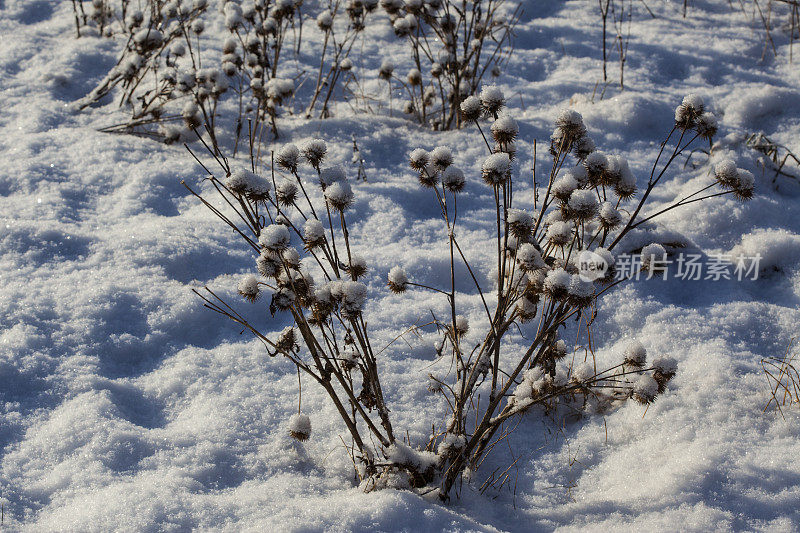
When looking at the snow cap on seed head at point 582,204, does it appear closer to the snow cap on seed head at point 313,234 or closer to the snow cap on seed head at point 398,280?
the snow cap on seed head at point 398,280

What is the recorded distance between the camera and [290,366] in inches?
87.0

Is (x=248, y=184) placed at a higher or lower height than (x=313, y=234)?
higher

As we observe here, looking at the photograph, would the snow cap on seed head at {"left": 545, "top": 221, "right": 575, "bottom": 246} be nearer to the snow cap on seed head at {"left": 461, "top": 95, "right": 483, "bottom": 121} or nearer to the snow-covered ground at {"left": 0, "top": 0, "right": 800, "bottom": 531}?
the snow cap on seed head at {"left": 461, "top": 95, "right": 483, "bottom": 121}

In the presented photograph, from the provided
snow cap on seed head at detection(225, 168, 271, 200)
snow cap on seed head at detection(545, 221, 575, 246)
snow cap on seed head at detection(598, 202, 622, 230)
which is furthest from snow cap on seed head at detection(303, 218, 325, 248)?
snow cap on seed head at detection(598, 202, 622, 230)

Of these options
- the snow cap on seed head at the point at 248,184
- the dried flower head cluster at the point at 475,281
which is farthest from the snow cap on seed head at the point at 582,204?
the snow cap on seed head at the point at 248,184

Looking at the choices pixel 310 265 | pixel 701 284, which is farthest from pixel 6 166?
pixel 701 284

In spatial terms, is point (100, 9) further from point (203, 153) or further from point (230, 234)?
point (230, 234)

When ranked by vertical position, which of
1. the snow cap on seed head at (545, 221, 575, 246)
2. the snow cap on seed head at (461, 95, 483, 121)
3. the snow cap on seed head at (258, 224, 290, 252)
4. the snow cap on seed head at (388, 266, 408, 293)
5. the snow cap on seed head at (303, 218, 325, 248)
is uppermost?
the snow cap on seed head at (461, 95, 483, 121)

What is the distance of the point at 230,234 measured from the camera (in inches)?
111

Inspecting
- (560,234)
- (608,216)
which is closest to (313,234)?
(560,234)

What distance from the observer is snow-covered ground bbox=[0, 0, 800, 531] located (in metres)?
1.68

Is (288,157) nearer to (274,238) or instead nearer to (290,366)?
(274,238)

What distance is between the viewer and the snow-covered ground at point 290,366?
1685 mm

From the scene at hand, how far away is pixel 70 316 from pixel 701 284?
2.31 meters
